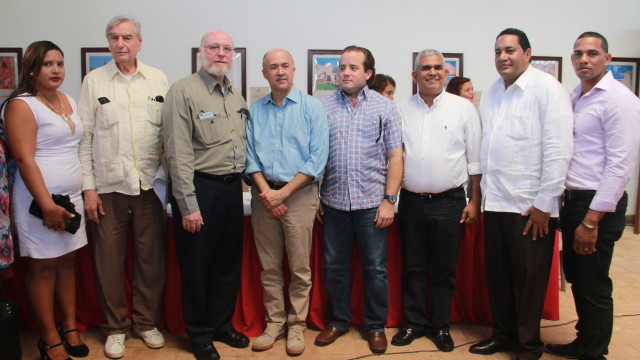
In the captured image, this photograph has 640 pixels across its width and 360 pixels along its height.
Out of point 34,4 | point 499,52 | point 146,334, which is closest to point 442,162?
point 499,52

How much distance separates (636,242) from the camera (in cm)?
481

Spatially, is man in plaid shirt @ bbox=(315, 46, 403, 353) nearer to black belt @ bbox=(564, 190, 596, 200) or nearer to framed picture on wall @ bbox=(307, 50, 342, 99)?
black belt @ bbox=(564, 190, 596, 200)

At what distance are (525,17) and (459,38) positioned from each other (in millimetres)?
742

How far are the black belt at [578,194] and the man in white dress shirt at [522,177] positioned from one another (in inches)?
3.0

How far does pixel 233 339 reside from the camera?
8.48 ft

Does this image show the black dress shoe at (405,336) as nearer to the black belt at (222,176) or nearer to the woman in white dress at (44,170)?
the black belt at (222,176)

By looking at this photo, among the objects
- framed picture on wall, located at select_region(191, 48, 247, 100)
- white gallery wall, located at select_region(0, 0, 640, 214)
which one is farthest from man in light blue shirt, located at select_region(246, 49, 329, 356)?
white gallery wall, located at select_region(0, 0, 640, 214)

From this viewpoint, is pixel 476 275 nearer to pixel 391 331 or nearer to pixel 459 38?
pixel 391 331

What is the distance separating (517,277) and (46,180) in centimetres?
236

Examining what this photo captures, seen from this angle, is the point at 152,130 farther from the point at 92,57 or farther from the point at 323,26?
the point at 323,26

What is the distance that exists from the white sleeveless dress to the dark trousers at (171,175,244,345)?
0.54 meters

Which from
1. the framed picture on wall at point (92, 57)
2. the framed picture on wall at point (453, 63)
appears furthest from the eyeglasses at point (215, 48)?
the framed picture on wall at point (453, 63)

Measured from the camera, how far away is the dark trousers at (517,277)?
2.29m

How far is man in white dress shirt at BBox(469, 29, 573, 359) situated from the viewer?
2.16 m
